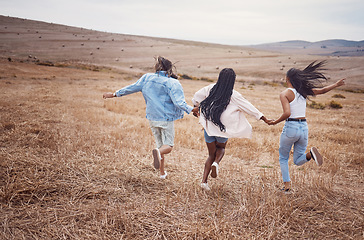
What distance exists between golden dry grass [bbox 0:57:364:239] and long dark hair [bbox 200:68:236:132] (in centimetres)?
132

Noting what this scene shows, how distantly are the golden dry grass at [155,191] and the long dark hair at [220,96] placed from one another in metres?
1.32

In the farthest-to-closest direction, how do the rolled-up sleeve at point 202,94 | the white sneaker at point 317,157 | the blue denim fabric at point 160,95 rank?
the blue denim fabric at point 160,95
the rolled-up sleeve at point 202,94
the white sneaker at point 317,157

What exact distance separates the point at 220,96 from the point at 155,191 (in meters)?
2.07

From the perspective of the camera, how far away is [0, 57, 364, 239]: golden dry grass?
3156 mm

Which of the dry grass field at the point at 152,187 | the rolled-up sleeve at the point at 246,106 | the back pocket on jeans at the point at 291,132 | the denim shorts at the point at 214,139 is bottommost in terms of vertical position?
the dry grass field at the point at 152,187

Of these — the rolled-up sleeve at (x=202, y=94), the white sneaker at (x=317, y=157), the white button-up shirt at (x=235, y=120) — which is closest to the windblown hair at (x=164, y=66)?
the rolled-up sleeve at (x=202, y=94)

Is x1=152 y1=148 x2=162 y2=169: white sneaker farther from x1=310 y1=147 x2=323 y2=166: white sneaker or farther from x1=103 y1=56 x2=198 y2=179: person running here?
x1=310 y1=147 x2=323 y2=166: white sneaker

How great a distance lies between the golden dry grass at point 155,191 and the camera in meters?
3.16

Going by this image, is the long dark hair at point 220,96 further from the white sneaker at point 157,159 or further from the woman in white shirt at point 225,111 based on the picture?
the white sneaker at point 157,159

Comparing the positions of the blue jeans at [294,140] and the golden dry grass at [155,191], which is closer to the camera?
the golden dry grass at [155,191]

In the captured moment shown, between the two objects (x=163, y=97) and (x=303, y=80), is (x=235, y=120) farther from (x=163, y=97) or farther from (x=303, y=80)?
(x=163, y=97)

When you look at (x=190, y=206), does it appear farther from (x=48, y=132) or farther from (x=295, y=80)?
(x=48, y=132)

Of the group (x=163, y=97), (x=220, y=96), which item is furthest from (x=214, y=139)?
(x=163, y=97)

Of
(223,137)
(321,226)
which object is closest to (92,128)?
(223,137)
